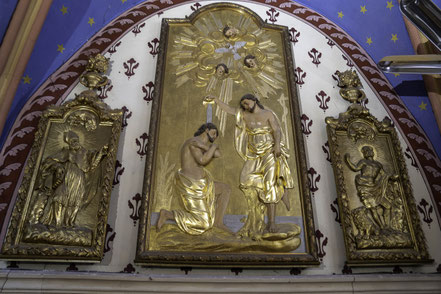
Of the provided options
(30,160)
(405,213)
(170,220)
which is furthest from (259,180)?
(30,160)

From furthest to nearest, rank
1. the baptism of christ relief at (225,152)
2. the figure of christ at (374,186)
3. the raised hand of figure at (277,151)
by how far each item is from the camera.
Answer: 1. the raised hand of figure at (277,151)
2. the figure of christ at (374,186)
3. the baptism of christ relief at (225,152)

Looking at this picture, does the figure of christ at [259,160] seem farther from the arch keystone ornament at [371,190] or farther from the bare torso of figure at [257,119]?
the arch keystone ornament at [371,190]

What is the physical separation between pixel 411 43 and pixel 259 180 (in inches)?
93.3

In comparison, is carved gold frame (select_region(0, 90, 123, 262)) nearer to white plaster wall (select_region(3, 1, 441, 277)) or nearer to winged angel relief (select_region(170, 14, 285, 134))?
white plaster wall (select_region(3, 1, 441, 277))

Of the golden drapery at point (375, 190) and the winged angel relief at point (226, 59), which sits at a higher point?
the winged angel relief at point (226, 59)

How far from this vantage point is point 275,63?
3.82 metres

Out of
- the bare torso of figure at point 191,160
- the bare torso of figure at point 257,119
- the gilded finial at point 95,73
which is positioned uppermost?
the gilded finial at point 95,73

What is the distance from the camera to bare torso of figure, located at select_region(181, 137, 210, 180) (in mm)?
3060

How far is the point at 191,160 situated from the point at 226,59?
1.21 meters

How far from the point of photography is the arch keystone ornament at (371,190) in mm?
2922

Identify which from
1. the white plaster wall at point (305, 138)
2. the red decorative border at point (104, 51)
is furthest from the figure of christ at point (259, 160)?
the red decorative border at point (104, 51)

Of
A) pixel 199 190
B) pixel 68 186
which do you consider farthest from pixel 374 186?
pixel 68 186

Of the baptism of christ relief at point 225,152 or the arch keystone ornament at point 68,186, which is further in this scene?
the baptism of christ relief at point 225,152

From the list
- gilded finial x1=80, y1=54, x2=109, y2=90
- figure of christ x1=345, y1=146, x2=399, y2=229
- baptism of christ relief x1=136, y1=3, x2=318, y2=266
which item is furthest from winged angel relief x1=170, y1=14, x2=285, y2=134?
figure of christ x1=345, y1=146, x2=399, y2=229
